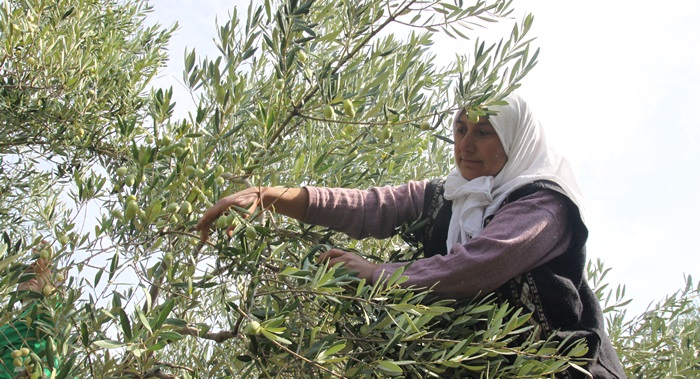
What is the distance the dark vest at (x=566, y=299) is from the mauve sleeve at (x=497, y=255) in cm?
5

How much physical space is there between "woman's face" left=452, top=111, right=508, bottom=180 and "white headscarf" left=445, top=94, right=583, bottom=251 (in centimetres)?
3

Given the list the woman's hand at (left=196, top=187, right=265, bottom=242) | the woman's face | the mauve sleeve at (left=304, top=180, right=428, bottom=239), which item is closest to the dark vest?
the woman's face

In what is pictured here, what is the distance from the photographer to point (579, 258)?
2193 mm

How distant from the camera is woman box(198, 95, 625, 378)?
2004 millimetres

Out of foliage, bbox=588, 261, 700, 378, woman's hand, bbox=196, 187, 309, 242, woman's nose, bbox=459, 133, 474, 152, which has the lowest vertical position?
foliage, bbox=588, 261, 700, 378

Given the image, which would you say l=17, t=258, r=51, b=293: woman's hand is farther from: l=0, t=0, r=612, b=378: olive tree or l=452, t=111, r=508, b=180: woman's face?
l=452, t=111, r=508, b=180: woman's face

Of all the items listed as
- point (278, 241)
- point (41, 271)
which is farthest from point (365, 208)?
point (41, 271)

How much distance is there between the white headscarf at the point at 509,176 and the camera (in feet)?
7.61

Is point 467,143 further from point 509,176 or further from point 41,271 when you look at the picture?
point 41,271

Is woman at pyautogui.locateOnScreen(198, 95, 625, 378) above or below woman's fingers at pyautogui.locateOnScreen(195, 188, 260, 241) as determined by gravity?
below

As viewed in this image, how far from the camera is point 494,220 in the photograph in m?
2.19

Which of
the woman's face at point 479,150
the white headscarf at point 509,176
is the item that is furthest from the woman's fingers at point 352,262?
the woman's face at point 479,150

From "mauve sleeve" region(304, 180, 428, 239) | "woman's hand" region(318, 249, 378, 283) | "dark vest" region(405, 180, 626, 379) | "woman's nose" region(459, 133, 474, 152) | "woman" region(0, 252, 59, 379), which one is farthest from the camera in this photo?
"woman's nose" region(459, 133, 474, 152)

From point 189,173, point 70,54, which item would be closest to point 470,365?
point 189,173
